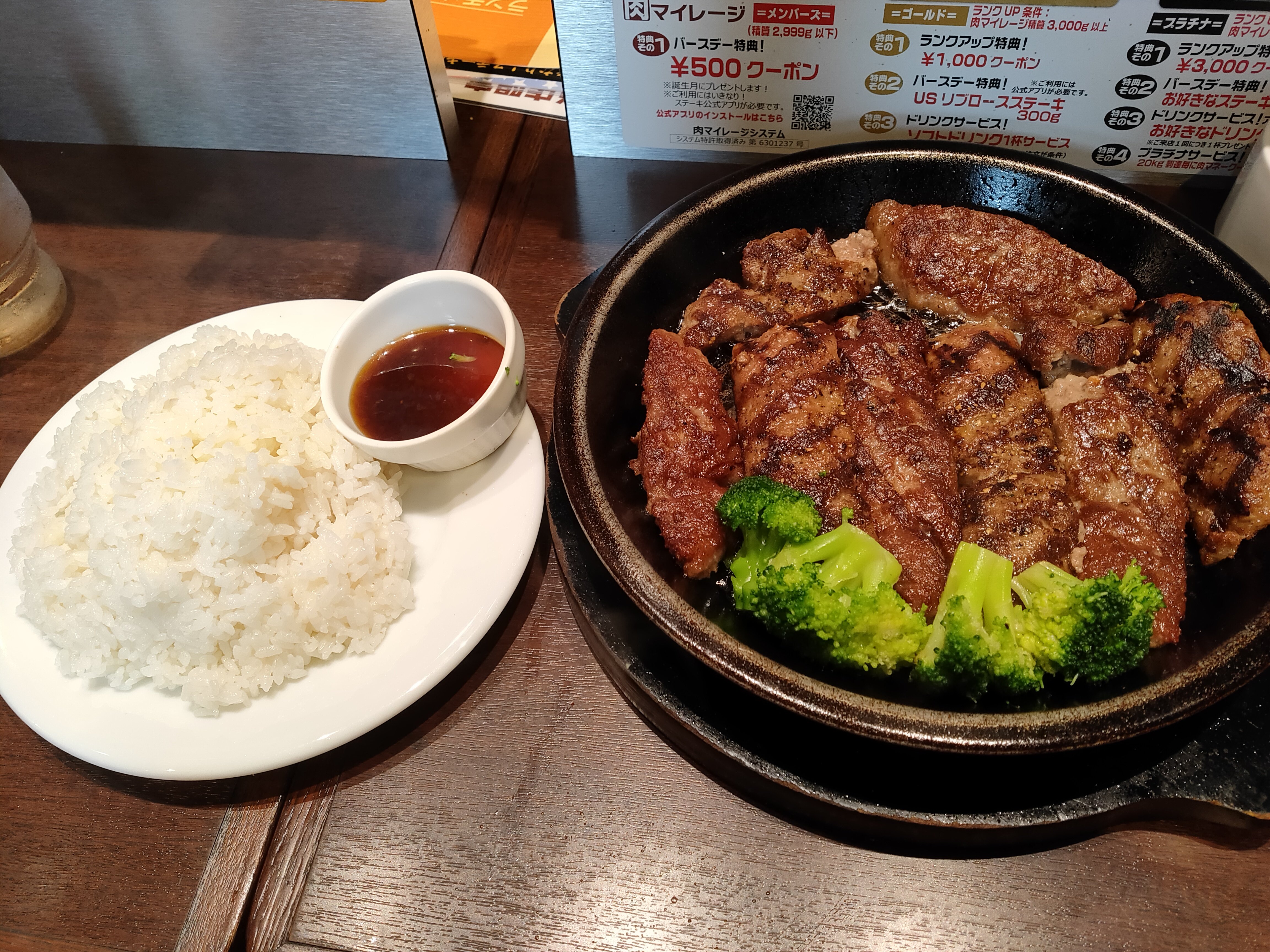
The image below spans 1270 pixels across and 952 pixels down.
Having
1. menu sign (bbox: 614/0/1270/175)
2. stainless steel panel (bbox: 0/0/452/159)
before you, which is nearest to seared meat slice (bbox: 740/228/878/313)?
menu sign (bbox: 614/0/1270/175)

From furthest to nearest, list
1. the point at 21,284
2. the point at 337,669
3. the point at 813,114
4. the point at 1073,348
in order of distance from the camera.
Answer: the point at 21,284 < the point at 813,114 < the point at 1073,348 < the point at 337,669

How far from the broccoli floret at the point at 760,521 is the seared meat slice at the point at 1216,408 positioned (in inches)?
38.9

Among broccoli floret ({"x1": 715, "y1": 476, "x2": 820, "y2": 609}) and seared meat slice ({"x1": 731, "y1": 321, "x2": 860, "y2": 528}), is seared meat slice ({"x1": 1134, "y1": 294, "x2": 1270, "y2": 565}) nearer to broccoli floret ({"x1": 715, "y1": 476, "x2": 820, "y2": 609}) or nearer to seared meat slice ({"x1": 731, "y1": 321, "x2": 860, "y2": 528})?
seared meat slice ({"x1": 731, "y1": 321, "x2": 860, "y2": 528})

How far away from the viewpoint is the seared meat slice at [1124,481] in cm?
186

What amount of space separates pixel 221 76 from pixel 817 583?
3.16 metres

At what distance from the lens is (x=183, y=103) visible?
3.35m

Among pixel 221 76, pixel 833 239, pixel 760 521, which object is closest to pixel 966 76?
pixel 833 239

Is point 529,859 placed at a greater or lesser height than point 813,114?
lesser

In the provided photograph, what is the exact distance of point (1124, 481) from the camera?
6.56ft

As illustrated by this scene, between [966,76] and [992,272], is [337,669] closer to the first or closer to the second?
[992,272]

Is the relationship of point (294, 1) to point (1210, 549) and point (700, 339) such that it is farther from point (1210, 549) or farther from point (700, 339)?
point (1210, 549)

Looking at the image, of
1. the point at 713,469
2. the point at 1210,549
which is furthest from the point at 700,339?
the point at 1210,549

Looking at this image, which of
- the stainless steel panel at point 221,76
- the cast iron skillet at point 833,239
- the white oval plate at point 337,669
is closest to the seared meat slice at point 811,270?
the cast iron skillet at point 833,239

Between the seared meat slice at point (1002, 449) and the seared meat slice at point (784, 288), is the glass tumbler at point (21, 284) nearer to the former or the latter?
the seared meat slice at point (784, 288)
